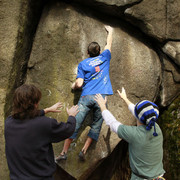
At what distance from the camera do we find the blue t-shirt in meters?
3.43

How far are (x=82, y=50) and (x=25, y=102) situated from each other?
2.45 meters

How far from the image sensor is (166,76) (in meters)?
4.88

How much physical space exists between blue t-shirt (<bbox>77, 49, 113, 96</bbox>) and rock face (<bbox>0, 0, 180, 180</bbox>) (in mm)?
735

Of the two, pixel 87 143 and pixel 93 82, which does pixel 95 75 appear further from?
pixel 87 143

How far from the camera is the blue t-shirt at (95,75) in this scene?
135 inches

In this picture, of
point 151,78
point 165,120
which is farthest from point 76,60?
point 165,120

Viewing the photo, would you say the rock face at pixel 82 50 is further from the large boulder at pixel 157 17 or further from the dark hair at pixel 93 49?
the dark hair at pixel 93 49

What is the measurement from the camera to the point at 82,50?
4.28 metres

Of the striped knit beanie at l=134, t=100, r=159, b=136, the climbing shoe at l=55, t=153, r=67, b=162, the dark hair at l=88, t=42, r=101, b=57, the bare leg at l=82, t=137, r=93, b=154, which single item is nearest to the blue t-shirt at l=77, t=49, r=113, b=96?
the dark hair at l=88, t=42, r=101, b=57

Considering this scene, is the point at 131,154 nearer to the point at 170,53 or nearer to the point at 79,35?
the point at 79,35

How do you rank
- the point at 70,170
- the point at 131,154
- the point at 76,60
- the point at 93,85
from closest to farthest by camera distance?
the point at 131,154 → the point at 93,85 → the point at 70,170 → the point at 76,60

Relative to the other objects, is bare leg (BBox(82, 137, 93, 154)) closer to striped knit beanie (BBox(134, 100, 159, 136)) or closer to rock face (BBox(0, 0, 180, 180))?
rock face (BBox(0, 0, 180, 180))

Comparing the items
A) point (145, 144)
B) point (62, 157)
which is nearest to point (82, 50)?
point (62, 157)

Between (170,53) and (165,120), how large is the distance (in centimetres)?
153
